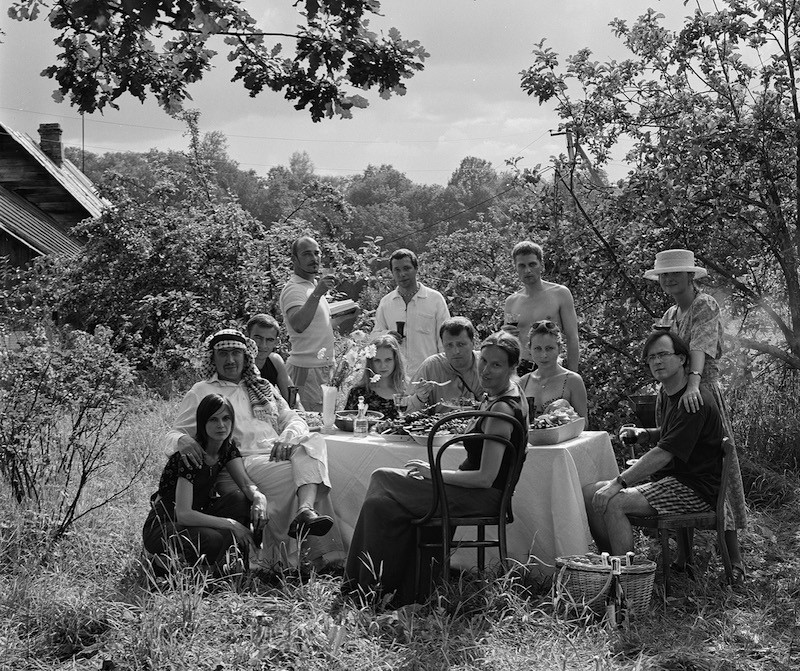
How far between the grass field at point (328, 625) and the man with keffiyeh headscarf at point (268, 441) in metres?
0.42

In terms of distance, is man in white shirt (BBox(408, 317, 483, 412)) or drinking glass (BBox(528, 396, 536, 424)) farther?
man in white shirt (BBox(408, 317, 483, 412))

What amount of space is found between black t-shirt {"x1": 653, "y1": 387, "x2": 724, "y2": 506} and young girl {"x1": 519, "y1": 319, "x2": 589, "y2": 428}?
88 cm

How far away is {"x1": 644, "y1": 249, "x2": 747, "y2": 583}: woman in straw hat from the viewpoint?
492cm

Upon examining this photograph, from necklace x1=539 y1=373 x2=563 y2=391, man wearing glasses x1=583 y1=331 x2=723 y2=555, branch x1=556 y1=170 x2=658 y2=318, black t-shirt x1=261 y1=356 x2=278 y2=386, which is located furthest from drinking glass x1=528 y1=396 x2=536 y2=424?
branch x1=556 y1=170 x2=658 y2=318

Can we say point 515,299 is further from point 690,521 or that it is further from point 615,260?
point 690,521

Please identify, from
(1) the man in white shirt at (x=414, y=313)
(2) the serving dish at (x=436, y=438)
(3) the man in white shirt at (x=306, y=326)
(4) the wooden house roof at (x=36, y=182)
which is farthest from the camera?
(4) the wooden house roof at (x=36, y=182)

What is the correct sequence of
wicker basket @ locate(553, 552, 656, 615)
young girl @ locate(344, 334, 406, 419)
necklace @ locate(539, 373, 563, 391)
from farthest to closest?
Result: young girl @ locate(344, 334, 406, 419)
necklace @ locate(539, 373, 563, 391)
wicker basket @ locate(553, 552, 656, 615)

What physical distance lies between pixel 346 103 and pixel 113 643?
2862 mm

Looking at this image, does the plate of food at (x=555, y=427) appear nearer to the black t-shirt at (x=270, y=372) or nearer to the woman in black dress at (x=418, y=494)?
the woman in black dress at (x=418, y=494)

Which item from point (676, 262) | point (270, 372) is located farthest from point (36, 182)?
point (676, 262)

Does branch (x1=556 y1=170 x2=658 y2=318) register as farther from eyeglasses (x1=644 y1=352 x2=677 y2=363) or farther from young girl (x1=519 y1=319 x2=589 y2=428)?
eyeglasses (x1=644 y1=352 x2=677 y2=363)

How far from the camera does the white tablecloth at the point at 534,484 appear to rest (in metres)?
4.67

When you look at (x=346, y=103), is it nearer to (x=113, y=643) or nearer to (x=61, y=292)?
(x=113, y=643)

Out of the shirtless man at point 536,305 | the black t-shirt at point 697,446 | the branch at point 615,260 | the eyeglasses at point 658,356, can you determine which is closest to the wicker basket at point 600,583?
the black t-shirt at point 697,446
